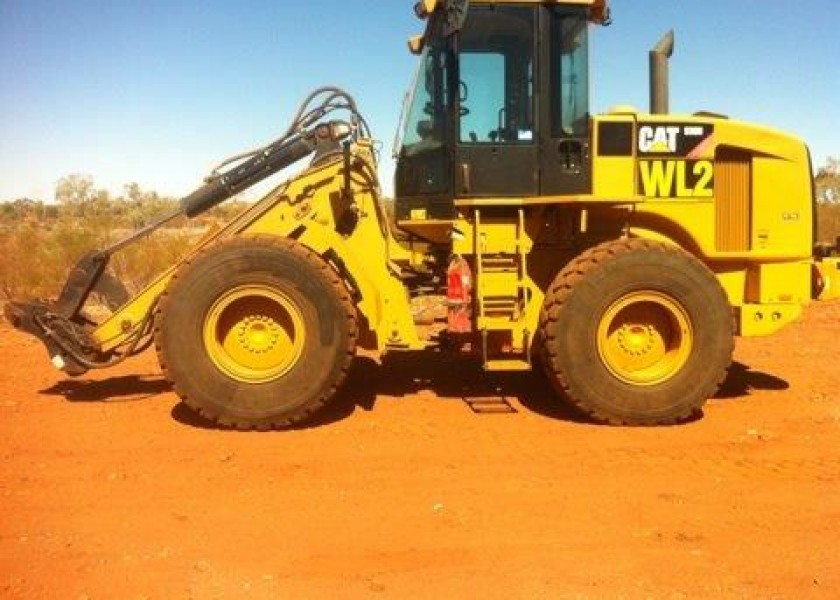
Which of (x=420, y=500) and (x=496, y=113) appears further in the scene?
(x=496, y=113)

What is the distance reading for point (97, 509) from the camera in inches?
165

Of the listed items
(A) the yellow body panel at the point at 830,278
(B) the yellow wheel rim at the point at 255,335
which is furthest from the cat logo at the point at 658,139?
(B) the yellow wheel rim at the point at 255,335

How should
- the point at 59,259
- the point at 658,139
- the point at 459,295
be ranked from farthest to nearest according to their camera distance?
the point at 59,259
the point at 658,139
the point at 459,295

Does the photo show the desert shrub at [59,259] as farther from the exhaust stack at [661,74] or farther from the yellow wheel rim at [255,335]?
the exhaust stack at [661,74]

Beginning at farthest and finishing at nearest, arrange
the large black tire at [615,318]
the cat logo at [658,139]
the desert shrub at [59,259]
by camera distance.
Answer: the desert shrub at [59,259] < the cat logo at [658,139] < the large black tire at [615,318]

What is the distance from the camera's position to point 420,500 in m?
4.34

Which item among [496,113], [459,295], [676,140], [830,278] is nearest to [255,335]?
[459,295]

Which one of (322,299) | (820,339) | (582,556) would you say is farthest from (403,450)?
(820,339)

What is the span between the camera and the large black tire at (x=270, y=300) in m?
5.60

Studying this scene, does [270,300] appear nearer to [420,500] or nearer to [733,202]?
[420,500]

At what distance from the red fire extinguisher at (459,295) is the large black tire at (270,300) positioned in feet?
2.38

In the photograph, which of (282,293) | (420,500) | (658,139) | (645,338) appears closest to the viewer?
(420,500)

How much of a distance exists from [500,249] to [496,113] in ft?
3.36

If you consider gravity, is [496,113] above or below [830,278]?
Answer: above
